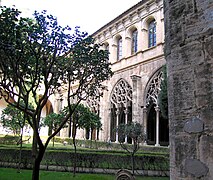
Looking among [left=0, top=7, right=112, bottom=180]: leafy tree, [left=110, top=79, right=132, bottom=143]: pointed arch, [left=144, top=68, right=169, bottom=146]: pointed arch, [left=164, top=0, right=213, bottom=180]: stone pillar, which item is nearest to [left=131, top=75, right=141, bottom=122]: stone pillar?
[left=144, top=68, right=169, bottom=146]: pointed arch

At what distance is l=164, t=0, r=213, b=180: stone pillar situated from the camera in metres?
1.63

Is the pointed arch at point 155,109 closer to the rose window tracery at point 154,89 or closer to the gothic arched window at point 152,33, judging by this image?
the rose window tracery at point 154,89

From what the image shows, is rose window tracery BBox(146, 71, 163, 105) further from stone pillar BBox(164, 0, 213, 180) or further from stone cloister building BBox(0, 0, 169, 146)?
stone pillar BBox(164, 0, 213, 180)

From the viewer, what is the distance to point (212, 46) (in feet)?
5.53

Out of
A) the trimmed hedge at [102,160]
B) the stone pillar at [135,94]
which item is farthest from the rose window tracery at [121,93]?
the trimmed hedge at [102,160]

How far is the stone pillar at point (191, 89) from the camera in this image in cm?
163

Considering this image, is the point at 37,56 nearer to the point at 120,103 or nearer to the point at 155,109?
the point at 155,109

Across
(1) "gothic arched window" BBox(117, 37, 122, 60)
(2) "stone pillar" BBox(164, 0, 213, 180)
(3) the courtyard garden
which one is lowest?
(3) the courtyard garden

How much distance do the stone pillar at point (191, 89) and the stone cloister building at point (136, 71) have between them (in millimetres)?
14632

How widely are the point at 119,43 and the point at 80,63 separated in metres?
15.7

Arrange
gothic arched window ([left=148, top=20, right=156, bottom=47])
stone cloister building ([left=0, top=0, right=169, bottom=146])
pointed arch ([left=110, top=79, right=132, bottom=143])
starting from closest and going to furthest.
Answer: stone cloister building ([left=0, top=0, right=169, bottom=146])
gothic arched window ([left=148, top=20, right=156, bottom=47])
pointed arch ([left=110, top=79, right=132, bottom=143])

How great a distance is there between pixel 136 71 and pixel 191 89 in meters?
18.0

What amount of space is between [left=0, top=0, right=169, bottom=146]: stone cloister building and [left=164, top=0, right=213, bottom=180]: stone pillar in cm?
1463

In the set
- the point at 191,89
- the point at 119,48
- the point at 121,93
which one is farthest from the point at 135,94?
the point at 191,89
